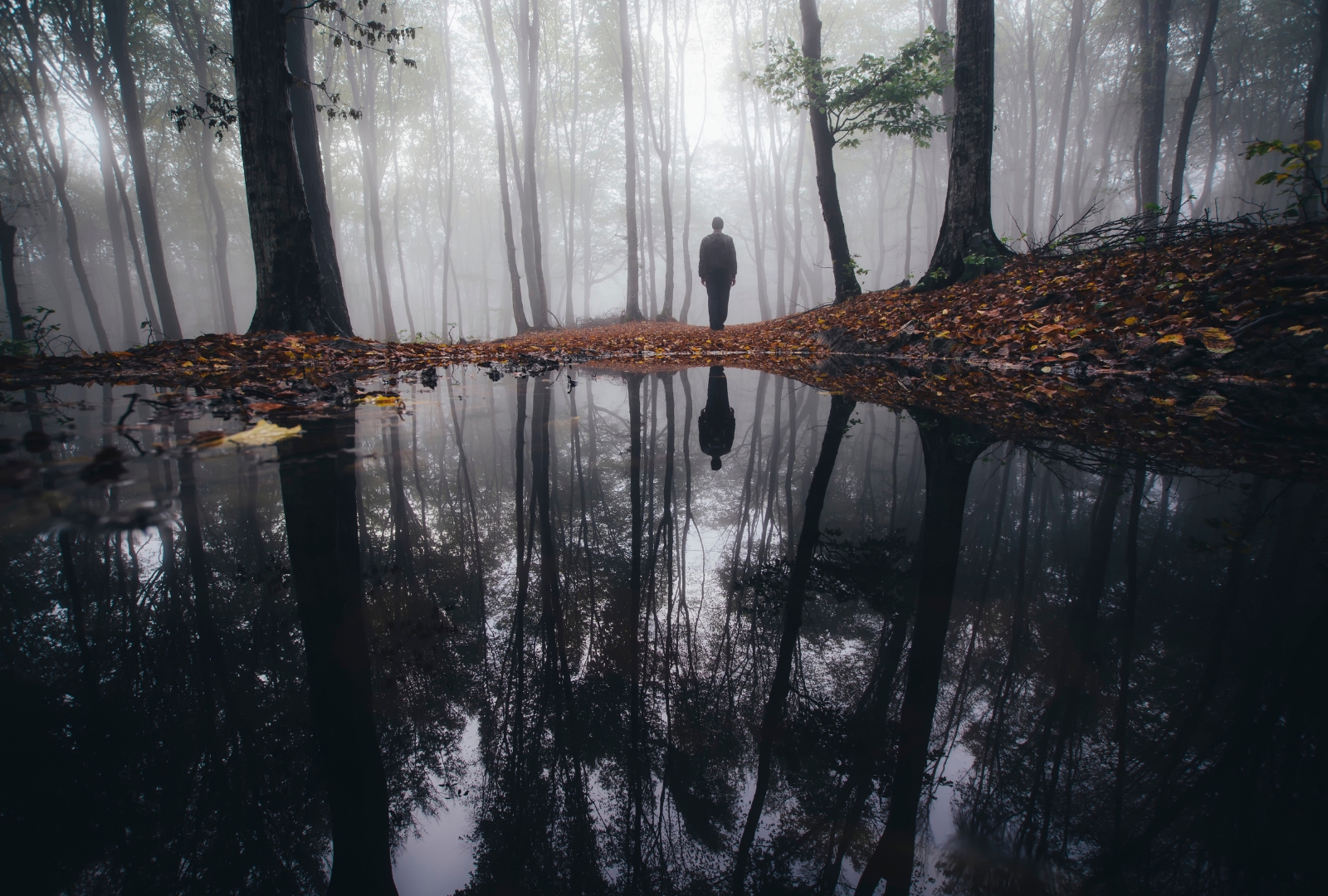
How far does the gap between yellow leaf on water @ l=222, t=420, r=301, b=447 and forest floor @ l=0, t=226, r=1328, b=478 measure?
1.30 feet

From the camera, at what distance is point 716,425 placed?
3152 millimetres

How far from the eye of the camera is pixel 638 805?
0.72 meters

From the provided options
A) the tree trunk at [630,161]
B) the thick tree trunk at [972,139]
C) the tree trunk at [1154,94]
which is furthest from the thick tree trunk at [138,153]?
the tree trunk at [1154,94]

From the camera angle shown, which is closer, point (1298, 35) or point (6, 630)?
point (6, 630)

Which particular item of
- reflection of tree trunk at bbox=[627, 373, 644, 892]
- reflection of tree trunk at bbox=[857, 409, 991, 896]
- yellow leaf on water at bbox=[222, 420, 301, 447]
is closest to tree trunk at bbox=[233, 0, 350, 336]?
yellow leaf on water at bbox=[222, 420, 301, 447]

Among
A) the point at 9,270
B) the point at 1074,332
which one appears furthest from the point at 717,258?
the point at 9,270

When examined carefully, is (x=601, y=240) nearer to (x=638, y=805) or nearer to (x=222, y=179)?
(x=222, y=179)

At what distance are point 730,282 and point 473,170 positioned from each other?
27.3 meters

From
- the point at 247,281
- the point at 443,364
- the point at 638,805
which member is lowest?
the point at 638,805

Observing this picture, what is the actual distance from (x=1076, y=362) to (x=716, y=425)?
3.09 meters

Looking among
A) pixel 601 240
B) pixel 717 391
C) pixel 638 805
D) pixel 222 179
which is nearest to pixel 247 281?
pixel 222 179

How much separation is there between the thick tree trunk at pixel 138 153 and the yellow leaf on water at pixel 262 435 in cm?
1343

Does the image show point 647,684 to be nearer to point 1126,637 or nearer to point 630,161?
point 1126,637

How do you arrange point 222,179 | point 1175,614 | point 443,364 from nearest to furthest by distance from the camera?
point 1175,614 → point 443,364 → point 222,179
